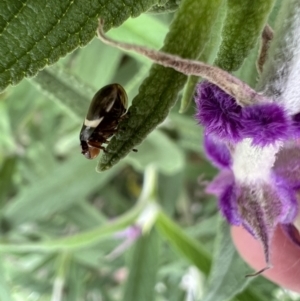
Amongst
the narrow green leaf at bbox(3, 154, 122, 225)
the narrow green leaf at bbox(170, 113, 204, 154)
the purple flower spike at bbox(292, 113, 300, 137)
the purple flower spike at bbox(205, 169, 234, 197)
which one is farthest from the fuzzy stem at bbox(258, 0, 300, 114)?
the narrow green leaf at bbox(3, 154, 122, 225)

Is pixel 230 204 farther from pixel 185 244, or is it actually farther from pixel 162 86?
pixel 185 244

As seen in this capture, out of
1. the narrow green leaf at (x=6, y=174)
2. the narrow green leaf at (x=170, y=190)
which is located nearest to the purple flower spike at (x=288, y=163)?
the narrow green leaf at (x=170, y=190)

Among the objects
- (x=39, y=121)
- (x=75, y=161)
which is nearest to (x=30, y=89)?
(x=75, y=161)

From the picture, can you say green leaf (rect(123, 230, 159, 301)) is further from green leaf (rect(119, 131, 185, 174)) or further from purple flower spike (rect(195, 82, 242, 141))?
purple flower spike (rect(195, 82, 242, 141))

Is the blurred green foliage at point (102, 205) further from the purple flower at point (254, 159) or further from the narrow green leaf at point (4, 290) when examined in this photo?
the purple flower at point (254, 159)

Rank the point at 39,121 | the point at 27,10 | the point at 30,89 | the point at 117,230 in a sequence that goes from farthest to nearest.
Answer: the point at 39,121 < the point at 30,89 < the point at 117,230 < the point at 27,10

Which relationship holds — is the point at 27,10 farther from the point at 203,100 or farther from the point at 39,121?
the point at 39,121

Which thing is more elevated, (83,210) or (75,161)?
(75,161)
